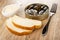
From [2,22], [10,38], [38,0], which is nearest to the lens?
[10,38]

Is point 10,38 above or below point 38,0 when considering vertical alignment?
below

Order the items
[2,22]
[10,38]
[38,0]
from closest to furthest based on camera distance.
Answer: [10,38], [2,22], [38,0]

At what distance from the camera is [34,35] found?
0.74m

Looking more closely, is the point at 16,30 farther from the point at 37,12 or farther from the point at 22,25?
the point at 37,12

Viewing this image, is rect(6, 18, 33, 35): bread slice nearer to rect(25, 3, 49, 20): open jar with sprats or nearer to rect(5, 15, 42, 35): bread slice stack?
rect(5, 15, 42, 35): bread slice stack

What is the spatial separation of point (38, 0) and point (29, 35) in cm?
41

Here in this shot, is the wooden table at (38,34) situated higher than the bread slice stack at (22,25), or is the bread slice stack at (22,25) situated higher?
the bread slice stack at (22,25)

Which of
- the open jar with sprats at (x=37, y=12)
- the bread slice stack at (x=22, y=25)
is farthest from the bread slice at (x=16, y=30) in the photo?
the open jar with sprats at (x=37, y=12)

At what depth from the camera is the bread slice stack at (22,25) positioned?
0.74 meters

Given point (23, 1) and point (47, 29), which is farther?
point (23, 1)

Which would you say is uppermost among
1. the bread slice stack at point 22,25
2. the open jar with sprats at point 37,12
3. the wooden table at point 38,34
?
the open jar with sprats at point 37,12

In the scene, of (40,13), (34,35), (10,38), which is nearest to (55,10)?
(40,13)

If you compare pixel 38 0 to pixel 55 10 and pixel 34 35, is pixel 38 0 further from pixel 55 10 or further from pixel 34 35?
pixel 34 35

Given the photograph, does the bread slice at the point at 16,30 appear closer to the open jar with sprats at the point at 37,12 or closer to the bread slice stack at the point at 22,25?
the bread slice stack at the point at 22,25
